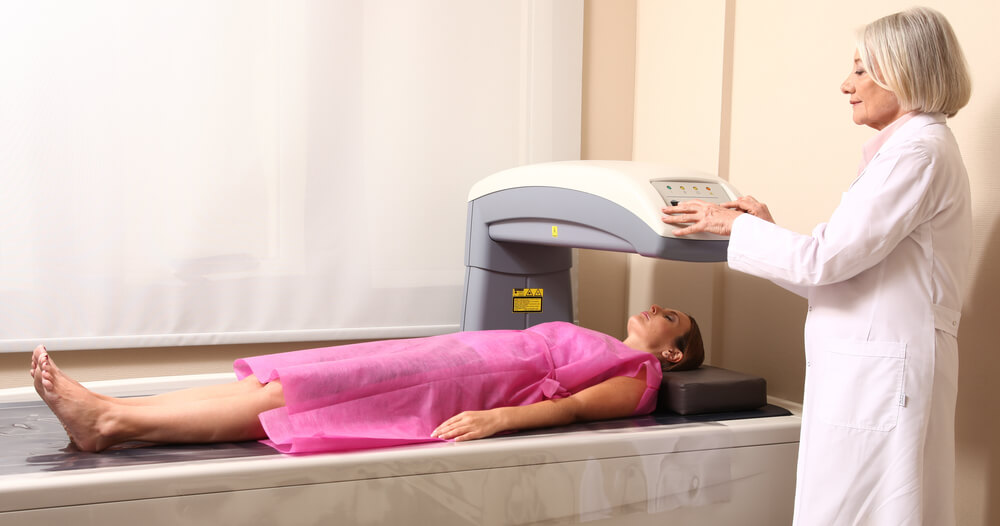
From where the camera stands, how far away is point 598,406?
1.83 meters

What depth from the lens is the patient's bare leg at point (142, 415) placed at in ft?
4.76

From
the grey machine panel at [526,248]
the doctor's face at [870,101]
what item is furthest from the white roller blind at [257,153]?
the doctor's face at [870,101]

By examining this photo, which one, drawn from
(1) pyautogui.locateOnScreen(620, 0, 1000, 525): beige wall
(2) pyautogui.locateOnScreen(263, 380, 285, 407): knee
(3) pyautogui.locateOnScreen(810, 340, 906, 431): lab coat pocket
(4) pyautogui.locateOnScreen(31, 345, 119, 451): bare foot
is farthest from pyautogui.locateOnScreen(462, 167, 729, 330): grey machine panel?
(4) pyautogui.locateOnScreen(31, 345, 119, 451): bare foot

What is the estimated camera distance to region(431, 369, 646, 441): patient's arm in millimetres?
1625

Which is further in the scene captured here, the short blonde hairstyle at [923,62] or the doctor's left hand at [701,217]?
the doctor's left hand at [701,217]

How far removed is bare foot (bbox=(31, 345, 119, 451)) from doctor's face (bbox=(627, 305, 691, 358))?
1.30 m

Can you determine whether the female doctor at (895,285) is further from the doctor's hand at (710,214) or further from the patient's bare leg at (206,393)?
the patient's bare leg at (206,393)

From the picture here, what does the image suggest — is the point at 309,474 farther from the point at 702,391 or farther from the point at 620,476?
the point at 702,391

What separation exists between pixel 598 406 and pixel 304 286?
1.17 m

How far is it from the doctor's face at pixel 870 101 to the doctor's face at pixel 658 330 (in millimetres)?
785

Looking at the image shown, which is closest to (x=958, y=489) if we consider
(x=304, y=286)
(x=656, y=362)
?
(x=656, y=362)

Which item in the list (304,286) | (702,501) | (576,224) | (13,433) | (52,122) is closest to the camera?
(13,433)

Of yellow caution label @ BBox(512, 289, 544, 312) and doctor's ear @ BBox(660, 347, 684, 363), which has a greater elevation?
yellow caution label @ BBox(512, 289, 544, 312)

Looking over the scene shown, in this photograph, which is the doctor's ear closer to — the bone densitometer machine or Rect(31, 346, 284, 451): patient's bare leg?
the bone densitometer machine
